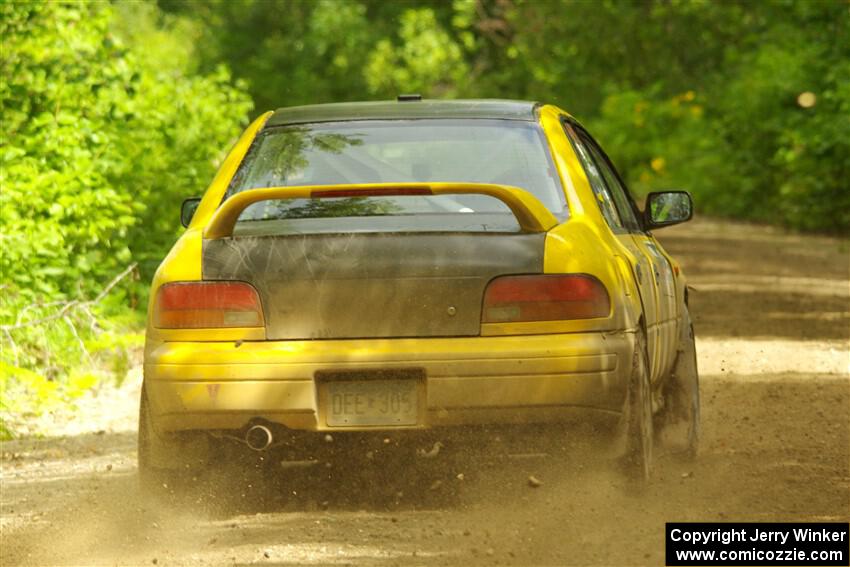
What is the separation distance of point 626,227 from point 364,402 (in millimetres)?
1886

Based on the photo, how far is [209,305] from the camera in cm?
575

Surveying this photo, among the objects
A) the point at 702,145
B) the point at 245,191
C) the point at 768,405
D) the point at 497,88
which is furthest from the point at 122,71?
the point at 497,88

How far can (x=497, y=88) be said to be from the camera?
46500 millimetres

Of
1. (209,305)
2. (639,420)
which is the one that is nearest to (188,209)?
(209,305)

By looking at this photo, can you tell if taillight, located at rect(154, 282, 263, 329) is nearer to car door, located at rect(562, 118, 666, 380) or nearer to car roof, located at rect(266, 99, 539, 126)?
car roof, located at rect(266, 99, 539, 126)

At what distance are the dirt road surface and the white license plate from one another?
15.9 inches

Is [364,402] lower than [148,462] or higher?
higher

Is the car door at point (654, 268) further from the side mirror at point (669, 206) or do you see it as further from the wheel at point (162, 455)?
the wheel at point (162, 455)

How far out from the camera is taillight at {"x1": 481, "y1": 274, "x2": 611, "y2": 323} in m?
5.64

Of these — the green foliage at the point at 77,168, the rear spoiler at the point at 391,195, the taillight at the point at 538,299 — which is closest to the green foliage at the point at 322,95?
the green foliage at the point at 77,168

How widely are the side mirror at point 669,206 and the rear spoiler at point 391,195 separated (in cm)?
162

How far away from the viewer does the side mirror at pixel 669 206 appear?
7.34m

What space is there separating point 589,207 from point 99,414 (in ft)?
14.1

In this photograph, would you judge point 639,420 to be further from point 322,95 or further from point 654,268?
point 322,95
